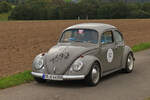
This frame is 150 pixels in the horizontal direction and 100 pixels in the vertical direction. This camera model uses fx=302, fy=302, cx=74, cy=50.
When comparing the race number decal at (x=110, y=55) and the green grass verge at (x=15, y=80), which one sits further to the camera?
the race number decal at (x=110, y=55)

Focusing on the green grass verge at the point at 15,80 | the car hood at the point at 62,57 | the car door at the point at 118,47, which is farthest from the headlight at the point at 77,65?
the car door at the point at 118,47

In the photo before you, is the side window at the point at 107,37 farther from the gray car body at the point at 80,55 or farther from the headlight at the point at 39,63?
the headlight at the point at 39,63

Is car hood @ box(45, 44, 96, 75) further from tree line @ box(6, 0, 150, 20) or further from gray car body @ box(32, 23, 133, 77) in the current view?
tree line @ box(6, 0, 150, 20)

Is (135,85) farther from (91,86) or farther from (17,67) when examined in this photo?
(17,67)

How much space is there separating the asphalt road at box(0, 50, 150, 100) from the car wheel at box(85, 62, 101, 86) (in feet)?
0.48

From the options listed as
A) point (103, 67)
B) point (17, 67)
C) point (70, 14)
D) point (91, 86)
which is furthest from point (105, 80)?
point (70, 14)

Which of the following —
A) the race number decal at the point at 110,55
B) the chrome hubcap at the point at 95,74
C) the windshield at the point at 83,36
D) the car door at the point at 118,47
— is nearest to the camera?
the chrome hubcap at the point at 95,74

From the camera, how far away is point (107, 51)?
344 inches

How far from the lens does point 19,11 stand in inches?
3981

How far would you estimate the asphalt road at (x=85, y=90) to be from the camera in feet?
22.3

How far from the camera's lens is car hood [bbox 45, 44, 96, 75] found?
7.62 metres

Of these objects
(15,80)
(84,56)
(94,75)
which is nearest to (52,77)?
(84,56)

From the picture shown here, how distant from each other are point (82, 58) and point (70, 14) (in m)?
94.7

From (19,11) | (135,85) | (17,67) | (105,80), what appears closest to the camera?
(135,85)
